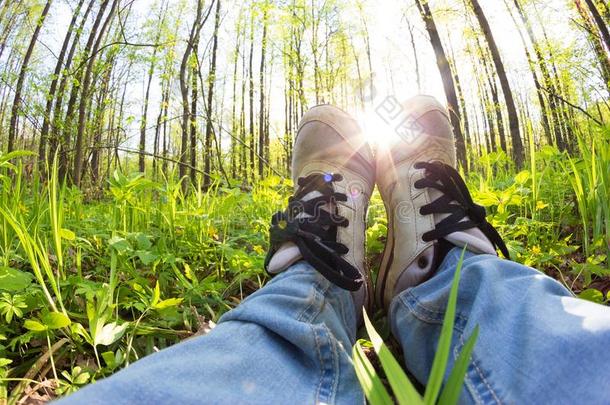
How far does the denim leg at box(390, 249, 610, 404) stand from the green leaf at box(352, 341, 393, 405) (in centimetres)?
24

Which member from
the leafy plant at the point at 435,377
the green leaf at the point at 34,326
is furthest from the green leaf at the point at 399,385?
the green leaf at the point at 34,326

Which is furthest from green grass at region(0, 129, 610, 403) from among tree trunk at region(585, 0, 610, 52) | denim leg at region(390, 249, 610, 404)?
tree trunk at region(585, 0, 610, 52)

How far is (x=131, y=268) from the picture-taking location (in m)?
0.96

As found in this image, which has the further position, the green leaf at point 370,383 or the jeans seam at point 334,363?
the jeans seam at point 334,363

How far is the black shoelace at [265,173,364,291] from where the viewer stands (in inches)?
31.0

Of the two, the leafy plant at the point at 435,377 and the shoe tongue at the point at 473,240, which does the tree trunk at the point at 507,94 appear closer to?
the shoe tongue at the point at 473,240

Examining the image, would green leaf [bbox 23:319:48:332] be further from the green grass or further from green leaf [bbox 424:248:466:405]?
green leaf [bbox 424:248:466:405]

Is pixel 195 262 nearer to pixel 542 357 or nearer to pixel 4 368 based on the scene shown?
pixel 4 368

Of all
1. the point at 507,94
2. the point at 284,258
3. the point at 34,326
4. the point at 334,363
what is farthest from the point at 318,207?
the point at 507,94

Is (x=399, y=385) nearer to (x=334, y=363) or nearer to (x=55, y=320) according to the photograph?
(x=334, y=363)

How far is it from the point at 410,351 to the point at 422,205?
0.48 meters

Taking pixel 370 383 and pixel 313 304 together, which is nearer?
pixel 370 383

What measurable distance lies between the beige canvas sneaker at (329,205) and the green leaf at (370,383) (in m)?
0.49

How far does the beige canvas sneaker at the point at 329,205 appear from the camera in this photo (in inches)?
32.4
